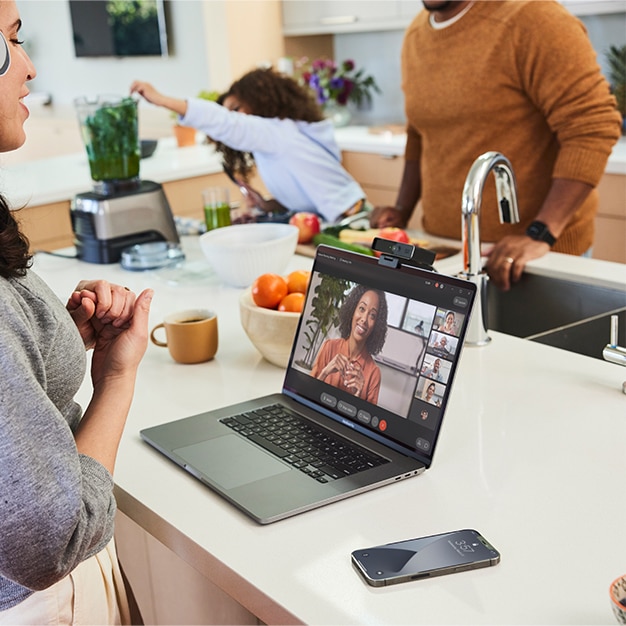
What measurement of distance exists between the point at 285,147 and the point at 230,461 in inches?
69.7

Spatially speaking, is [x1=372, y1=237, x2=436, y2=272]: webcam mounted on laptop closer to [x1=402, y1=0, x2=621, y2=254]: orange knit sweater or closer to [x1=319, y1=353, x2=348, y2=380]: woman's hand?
[x1=319, y1=353, x2=348, y2=380]: woman's hand

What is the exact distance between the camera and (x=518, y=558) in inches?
36.1

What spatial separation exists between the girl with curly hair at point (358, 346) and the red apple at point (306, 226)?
42.5 inches

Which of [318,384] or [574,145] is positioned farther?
[574,145]

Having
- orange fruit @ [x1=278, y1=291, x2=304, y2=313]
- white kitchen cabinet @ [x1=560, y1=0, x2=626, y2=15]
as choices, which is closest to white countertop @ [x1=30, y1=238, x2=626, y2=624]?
orange fruit @ [x1=278, y1=291, x2=304, y2=313]

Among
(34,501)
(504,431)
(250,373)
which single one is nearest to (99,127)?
(250,373)

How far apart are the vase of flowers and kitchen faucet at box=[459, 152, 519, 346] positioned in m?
3.17

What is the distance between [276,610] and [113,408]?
12.7 inches

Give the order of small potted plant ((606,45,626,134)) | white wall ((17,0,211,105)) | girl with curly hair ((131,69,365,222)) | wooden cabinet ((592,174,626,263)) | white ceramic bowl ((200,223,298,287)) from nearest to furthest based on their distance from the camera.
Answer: white ceramic bowl ((200,223,298,287)) → girl with curly hair ((131,69,365,222)) → wooden cabinet ((592,174,626,263)) → small potted plant ((606,45,626,134)) → white wall ((17,0,211,105))

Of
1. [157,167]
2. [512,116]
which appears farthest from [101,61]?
[512,116]

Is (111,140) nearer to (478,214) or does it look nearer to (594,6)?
(478,214)

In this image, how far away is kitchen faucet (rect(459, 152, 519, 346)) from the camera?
1514mm

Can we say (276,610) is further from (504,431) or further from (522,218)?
(522,218)

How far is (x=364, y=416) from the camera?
3.95ft
